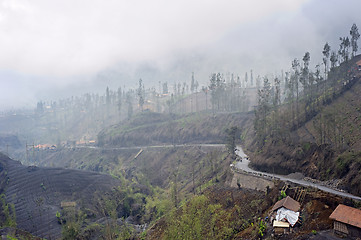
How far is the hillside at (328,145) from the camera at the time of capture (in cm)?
4281

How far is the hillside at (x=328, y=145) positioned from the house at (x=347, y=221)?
7.65 m

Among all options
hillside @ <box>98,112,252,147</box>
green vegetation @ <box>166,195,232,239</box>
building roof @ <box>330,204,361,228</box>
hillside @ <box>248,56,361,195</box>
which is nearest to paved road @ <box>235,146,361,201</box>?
hillside @ <box>248,56,361,195</box>

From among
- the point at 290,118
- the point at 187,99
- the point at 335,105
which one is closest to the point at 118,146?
the point at 187,99

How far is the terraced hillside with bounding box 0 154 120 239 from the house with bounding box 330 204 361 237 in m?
44.3

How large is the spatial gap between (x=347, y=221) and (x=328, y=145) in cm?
2281

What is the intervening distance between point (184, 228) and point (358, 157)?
24264 mm

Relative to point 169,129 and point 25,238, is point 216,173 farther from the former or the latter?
point 169,129

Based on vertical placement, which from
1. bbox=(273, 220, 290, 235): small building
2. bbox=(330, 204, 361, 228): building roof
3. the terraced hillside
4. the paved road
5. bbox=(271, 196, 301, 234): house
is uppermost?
the paved road

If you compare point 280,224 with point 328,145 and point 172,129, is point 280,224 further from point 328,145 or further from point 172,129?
point 172,129

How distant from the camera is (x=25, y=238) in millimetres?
49656

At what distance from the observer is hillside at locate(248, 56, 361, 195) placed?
140ft

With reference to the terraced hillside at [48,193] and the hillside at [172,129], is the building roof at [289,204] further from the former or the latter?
the hillside at [172,129]

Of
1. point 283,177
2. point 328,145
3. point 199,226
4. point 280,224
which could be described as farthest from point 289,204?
point 328,145

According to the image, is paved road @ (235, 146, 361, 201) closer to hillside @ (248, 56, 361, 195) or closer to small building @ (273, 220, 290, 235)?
hillside @ (248, 56, 361, 195)
